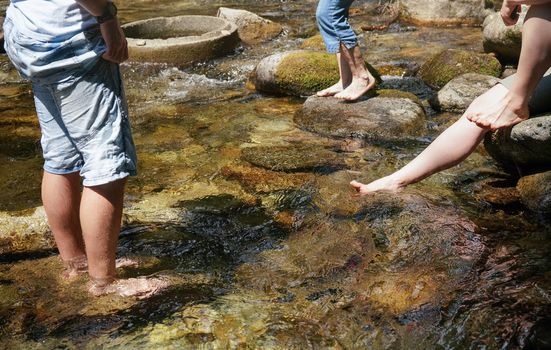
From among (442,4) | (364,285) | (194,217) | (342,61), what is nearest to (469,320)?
(364,285)

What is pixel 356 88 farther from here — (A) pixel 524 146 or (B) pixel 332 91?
(A) pixel 524 146

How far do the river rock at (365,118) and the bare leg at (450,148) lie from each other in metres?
1.58

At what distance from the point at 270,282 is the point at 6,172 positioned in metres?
2.63

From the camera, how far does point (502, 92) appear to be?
3150mm

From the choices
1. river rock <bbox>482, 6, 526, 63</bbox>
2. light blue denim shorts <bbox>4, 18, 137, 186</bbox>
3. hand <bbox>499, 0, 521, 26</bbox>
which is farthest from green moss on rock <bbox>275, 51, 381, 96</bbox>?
light blue denim shorts <bbox>4, 18, 137, 186</bbox>

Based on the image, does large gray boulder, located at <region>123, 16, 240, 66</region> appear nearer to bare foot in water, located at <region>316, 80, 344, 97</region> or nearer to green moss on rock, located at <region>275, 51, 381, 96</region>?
green moss on rock, located at <region>275, 51, 381, 96</region>

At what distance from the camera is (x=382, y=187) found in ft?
11.6

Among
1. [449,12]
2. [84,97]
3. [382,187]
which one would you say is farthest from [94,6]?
[449,12]

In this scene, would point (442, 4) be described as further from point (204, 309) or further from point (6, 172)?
point (204, 309)

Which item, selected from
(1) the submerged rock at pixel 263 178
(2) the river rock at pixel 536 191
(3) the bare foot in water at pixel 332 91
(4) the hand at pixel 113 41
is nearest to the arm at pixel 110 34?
(4) the hand at pixel 113 41

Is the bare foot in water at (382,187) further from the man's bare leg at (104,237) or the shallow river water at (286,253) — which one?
the man's bare leg at (104,237)

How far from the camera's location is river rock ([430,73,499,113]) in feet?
18.2

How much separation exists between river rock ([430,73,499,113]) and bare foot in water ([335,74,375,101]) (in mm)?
679

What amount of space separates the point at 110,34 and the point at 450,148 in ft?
6.17
